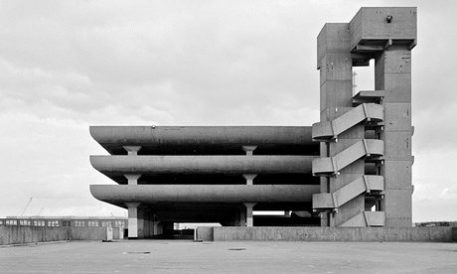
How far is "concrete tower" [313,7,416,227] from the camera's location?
6569 centimetres

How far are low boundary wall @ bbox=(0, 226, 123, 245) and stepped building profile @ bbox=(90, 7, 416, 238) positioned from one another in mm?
9601

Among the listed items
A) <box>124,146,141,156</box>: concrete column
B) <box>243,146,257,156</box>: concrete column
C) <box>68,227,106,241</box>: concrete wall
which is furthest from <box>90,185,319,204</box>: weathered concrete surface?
<box>68,227,106,241</box>: concrete wall

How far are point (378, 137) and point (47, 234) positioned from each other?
3414 cm

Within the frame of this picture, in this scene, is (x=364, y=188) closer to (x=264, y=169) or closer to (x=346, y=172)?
(x=346, y=172)

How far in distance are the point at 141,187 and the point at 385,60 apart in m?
33.5

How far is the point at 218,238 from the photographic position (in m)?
57.7

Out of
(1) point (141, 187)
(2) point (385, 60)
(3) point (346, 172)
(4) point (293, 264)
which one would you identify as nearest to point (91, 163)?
(1) point (141, 187)

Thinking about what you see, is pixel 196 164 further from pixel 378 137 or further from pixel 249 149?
pixel 378 137

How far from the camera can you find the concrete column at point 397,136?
218ft

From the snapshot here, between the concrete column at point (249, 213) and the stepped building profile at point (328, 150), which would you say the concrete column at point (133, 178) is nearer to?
the stepped building profile at point (328, 150)

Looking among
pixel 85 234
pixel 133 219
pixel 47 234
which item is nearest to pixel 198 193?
pixel 133 219

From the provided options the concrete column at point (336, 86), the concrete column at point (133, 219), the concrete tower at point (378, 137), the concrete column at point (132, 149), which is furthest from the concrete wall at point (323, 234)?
the concrete column at point (132, 149)

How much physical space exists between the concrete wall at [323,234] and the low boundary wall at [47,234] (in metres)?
14.3

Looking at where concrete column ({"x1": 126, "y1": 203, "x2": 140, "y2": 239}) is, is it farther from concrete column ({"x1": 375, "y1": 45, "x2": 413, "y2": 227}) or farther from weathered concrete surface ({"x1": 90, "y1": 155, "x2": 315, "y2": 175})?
concrete column ({"x1": 375, "y1": 45, "x2": 413, "y2": 227})
